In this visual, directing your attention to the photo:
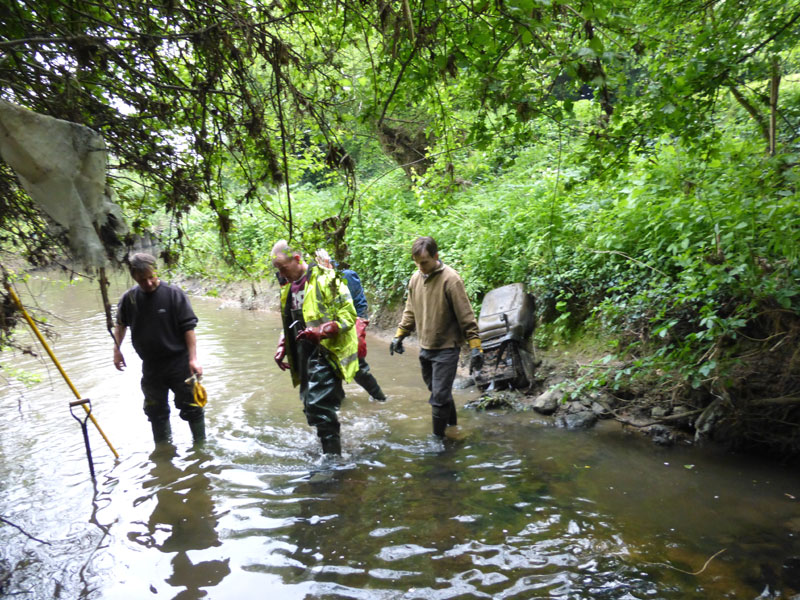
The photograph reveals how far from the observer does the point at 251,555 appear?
135 inches

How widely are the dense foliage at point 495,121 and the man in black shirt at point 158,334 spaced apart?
491mm

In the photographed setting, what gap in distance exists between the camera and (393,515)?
3848 mm

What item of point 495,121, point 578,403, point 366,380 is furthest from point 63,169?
point 578,403

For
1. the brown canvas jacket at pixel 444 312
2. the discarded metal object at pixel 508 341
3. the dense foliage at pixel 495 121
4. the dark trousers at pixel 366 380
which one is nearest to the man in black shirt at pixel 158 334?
the dense foliage at pixel 495 121

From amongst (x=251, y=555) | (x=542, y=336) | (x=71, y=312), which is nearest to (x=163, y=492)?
(x=251, y=555)

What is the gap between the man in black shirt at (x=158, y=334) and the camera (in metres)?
4.83

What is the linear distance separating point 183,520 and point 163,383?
1594mm

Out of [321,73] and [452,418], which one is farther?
[452,418]

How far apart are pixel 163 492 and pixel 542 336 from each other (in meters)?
5.01

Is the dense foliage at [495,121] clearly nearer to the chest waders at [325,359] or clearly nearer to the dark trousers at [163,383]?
the chest waders at [325,359]

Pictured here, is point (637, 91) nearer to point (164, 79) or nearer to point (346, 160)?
point (346, 160)

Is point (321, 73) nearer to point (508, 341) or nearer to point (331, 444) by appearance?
point (331, 444)

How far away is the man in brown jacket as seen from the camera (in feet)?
16.6

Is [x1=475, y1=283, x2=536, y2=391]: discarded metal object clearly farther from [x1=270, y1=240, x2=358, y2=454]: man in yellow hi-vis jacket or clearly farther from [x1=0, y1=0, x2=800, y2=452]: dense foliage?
[x1=270, y1=240, x2=358, y2=454]: man in yellow hi-vis jacket
